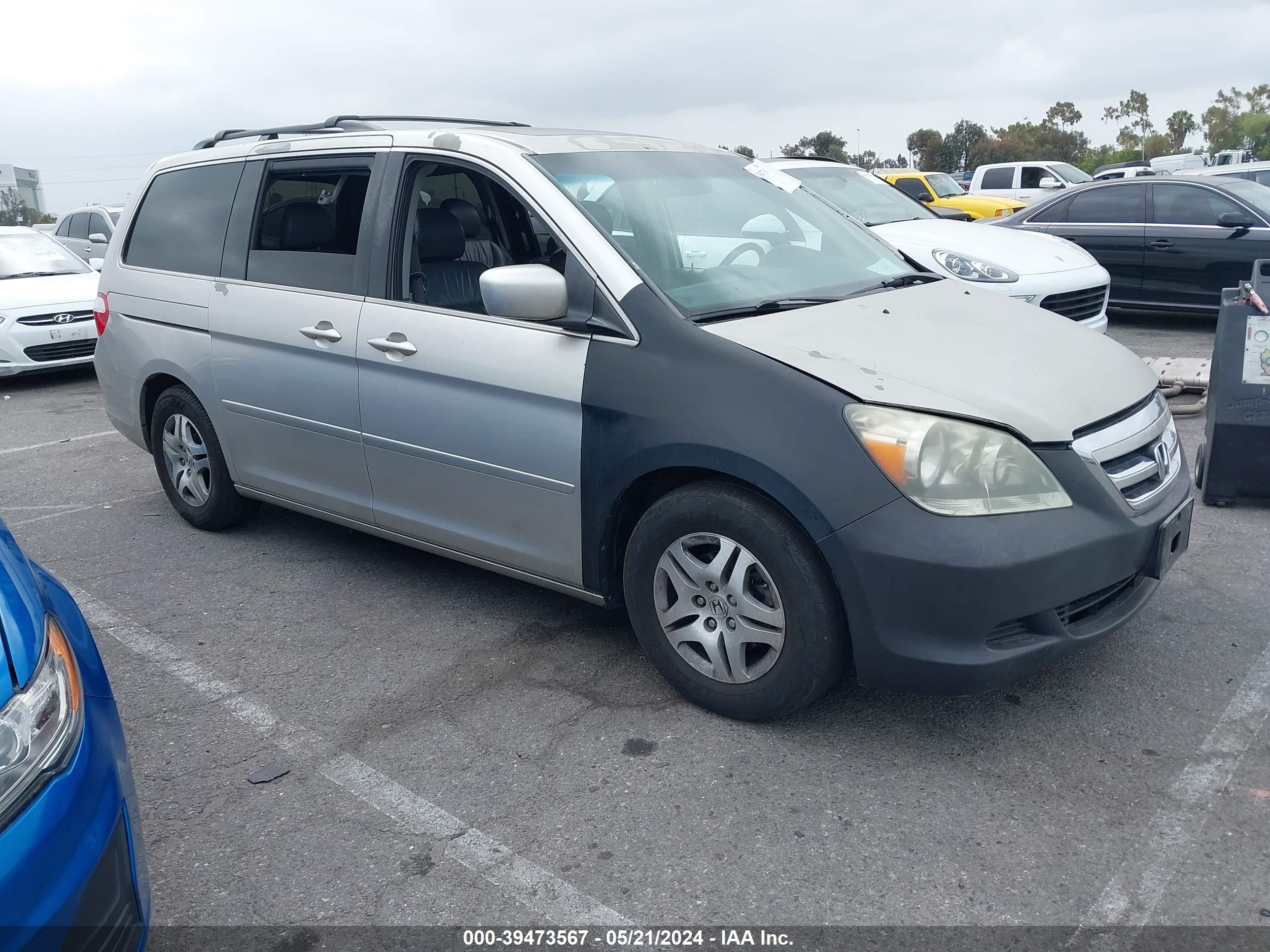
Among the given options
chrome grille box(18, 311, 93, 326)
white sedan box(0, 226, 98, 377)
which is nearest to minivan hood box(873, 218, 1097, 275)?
white sedan box(0, 226, 98, 377)

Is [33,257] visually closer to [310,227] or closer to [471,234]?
[310,227]

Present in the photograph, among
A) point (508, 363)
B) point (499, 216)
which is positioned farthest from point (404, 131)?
point (508, 363)

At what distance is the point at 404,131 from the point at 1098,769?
10.8 ft

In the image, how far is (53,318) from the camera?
10.1m

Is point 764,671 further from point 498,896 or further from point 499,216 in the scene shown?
point 499,216

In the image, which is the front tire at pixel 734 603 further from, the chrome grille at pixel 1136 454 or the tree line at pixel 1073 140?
the tree line at pixel 1073 140

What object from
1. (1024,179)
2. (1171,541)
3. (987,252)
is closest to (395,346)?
(1171,541)

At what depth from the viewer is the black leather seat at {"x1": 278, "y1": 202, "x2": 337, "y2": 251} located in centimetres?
432

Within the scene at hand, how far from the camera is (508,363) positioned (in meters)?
3.58

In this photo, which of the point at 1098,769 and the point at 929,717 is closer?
the point at 1098,769

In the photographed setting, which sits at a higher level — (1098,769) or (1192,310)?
(1192,310)

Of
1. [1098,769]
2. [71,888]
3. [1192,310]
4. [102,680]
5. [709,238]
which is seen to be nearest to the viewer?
[71,888]

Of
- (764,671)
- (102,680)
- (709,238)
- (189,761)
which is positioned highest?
(709,238)

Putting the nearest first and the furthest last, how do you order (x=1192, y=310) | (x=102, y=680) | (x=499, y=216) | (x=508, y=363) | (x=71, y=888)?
(x=71, y=888) → (x=102, y=680) → (x=508, y=363) → (x=499, y=216) → (x=1192, y=310)
